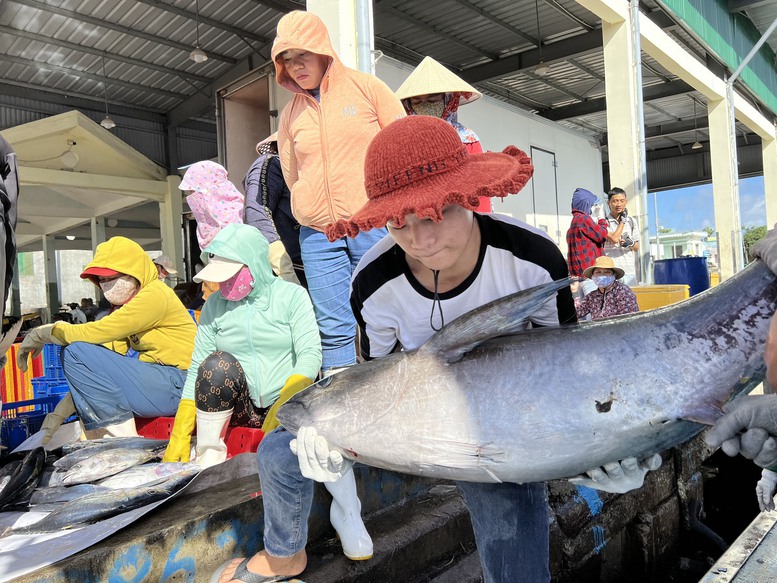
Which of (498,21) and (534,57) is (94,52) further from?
(534,57)

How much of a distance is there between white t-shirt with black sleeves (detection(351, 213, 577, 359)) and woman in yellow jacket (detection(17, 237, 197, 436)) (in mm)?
1999

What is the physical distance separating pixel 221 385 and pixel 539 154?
400 inches

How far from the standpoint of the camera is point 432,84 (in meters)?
4.00

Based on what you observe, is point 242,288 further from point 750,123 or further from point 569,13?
point 750,123

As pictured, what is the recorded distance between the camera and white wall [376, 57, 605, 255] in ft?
32.3

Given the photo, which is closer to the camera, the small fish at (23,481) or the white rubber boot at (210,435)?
the small fish at (23,481)

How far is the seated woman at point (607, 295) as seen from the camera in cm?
484

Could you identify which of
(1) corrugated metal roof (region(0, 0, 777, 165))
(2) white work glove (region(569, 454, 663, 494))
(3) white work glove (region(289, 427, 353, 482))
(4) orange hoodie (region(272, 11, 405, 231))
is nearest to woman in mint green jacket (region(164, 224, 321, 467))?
(4) orange hoodie (region(272, 11, 405, 231))

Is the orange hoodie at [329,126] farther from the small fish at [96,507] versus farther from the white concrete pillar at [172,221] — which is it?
the white concrete pillar at [172,221]

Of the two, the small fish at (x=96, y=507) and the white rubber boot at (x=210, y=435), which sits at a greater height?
the white rubber boot at (x=210, y=435)

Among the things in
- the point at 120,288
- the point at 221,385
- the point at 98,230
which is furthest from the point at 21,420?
the point at 98,230

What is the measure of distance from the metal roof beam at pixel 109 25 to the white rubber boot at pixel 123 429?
25.7ft

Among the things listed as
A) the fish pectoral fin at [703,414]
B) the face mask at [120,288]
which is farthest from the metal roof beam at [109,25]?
the fish pectoral fin at [703,414]

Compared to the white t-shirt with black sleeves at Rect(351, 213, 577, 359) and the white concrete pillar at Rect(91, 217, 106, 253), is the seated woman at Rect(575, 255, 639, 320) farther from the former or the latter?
the white concrete pillar at Rect(91, 217, 106, 253)
